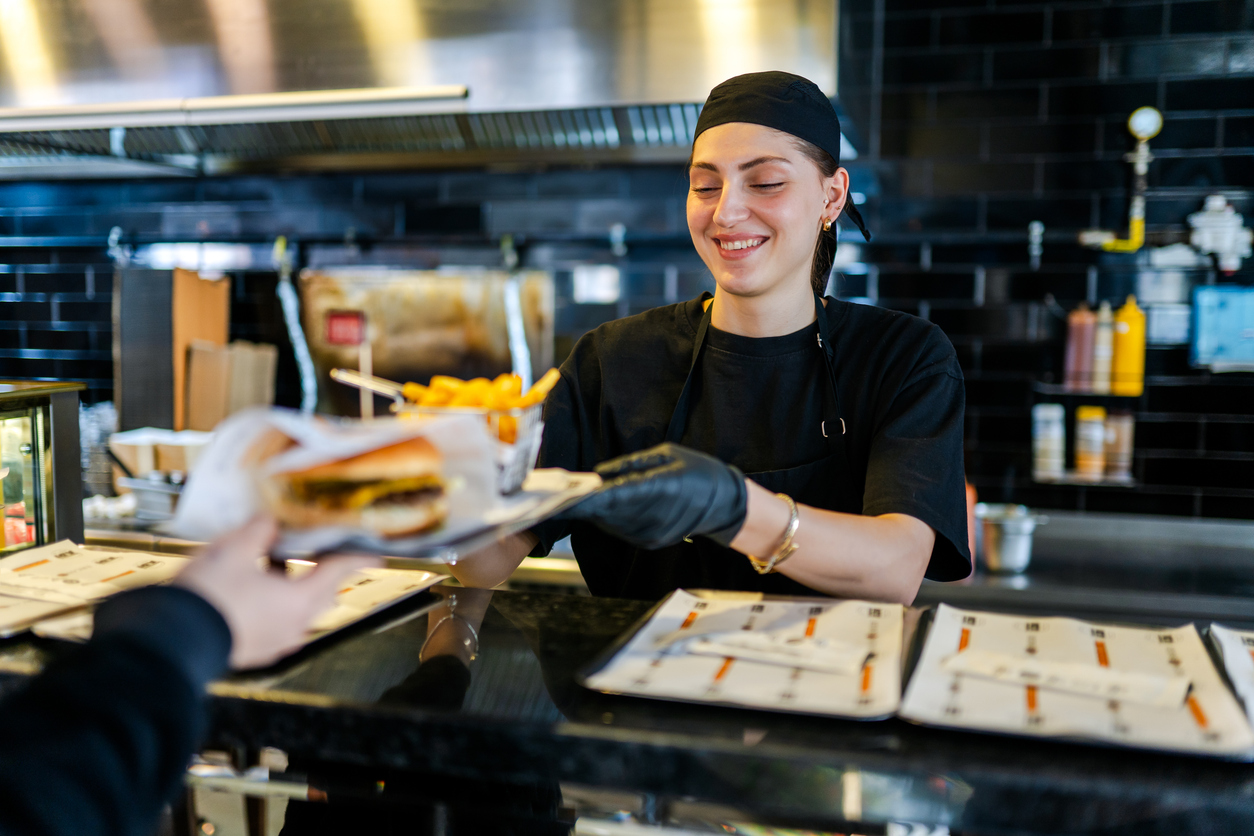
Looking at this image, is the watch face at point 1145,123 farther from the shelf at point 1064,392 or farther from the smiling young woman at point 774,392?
the smiling young woman at point 774,392

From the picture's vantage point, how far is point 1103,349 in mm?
2975

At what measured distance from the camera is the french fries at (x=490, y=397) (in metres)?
0.92

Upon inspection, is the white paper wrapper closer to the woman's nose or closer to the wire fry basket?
the wire fry basket

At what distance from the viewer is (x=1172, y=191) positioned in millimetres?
2975

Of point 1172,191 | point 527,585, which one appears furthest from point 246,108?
point 1172,191

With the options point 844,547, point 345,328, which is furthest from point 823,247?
point 345,328

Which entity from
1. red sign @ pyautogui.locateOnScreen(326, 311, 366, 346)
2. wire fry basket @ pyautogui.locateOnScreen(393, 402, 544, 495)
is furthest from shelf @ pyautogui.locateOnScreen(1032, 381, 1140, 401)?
wire fry basket @ pyautogui.locateOnScreen(393, 402, 544, 495)

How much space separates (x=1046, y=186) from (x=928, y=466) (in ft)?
6.93

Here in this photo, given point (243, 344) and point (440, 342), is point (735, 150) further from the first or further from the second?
point (243, 344)

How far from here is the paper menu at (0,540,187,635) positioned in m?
1.10

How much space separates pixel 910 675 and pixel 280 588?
61cm

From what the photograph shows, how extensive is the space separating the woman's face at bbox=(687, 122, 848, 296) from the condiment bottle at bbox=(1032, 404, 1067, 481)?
187 cm

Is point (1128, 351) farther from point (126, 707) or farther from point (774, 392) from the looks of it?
point (126, 707)

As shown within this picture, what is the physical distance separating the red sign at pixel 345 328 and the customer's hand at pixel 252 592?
3.00 meters
